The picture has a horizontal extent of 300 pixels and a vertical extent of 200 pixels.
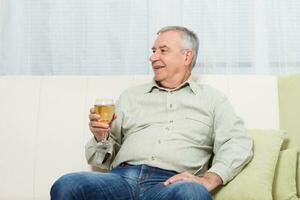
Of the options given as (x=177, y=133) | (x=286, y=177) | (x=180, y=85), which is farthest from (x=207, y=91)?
(x=286, y=177)

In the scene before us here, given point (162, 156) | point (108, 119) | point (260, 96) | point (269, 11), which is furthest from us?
point (269, 11)

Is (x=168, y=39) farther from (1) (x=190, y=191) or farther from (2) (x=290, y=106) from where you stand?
(1) (x=190, y=191)

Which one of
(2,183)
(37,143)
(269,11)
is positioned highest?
(269,11)

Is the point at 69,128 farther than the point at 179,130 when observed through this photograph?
Yes

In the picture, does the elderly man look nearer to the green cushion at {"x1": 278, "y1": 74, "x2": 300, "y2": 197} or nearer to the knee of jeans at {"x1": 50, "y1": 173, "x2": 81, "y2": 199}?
the knee of jeans at {"x1": 50, "y1": 173, "x2": 81, "y2": 199}

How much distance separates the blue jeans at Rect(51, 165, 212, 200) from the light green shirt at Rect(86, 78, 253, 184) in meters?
0.06

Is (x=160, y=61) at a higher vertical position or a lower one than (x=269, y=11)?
lower

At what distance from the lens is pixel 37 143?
7.12ft

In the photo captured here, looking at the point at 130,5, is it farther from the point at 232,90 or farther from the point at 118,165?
the point at 118,165

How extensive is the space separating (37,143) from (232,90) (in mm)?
964

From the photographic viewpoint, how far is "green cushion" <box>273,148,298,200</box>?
1859 millimetres

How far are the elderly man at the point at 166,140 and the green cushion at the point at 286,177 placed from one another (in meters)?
0.17

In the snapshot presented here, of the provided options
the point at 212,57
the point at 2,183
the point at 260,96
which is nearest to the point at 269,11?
the point at 212,57

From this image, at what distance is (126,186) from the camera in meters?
1.75
